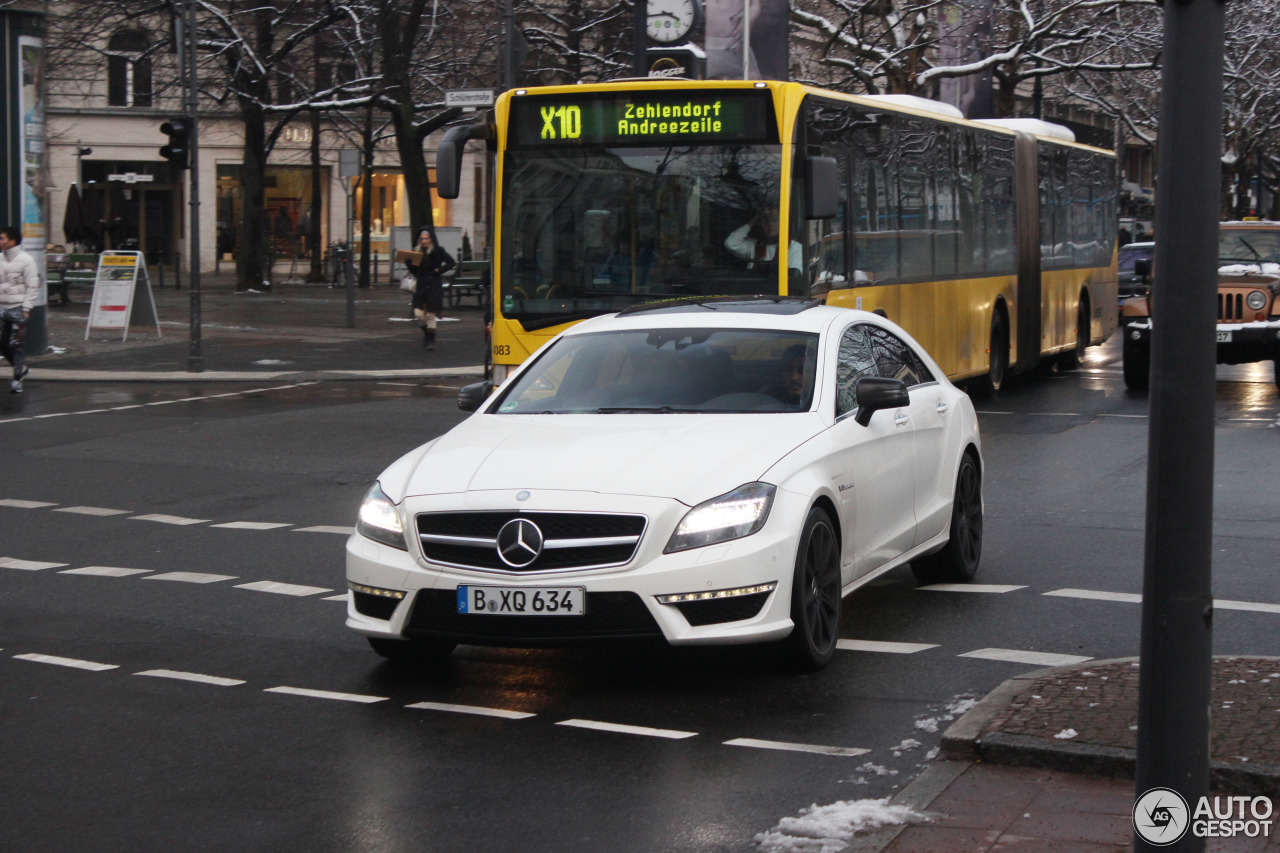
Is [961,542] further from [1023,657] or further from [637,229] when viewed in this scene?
[637,229]

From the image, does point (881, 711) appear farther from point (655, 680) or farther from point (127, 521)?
point (127, 521)

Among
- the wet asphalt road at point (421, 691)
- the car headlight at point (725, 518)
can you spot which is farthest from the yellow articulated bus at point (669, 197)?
the car headlight at point (725, 518)

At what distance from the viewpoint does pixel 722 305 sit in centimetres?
852

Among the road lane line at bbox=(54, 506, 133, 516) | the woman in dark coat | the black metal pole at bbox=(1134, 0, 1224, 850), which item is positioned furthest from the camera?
the woman in dark coat

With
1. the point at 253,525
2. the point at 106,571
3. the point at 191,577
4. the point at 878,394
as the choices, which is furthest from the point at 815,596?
the point at 253,525

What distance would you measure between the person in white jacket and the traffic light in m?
3.14

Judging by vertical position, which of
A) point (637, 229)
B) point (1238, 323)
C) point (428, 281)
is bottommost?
point (1238, 323)

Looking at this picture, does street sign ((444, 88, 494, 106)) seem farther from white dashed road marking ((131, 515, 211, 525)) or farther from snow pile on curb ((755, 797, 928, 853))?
snow pile on curb ((755, 797, 928, 853))

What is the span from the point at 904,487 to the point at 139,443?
374 inches

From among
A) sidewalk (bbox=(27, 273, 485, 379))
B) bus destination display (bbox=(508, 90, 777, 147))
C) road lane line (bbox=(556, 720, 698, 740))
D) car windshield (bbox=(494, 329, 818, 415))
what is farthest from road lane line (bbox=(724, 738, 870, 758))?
sidewalk (bbox=(27, 273, 485, 379))

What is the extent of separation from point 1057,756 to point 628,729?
153 cm

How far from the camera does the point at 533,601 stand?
6.35m

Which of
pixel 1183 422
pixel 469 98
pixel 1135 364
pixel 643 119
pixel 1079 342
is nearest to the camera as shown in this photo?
pixel 1183 422

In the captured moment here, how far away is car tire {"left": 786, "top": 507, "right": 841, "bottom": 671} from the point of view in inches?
264
